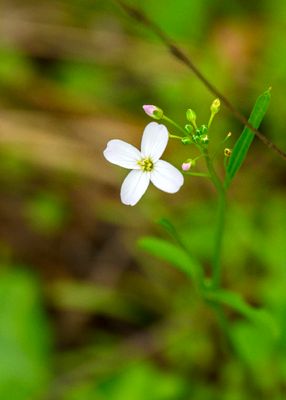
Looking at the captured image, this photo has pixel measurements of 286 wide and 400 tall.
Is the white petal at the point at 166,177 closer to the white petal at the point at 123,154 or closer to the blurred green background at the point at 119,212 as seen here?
the white petal at the point at 123,154

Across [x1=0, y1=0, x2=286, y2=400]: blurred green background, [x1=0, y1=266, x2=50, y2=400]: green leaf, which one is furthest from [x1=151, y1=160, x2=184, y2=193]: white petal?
[x1=0, y1=266, x2=50, y2=400]: green leaf

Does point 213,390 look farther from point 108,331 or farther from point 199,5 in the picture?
point 199,5

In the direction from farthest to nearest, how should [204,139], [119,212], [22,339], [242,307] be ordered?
[119,212]
[22,339]
[242,307]
[204,139]

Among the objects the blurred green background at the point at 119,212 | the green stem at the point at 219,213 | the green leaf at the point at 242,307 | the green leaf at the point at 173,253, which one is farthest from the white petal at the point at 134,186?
the blurred green background at the point at 119,212

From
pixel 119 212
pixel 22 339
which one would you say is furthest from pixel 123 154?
pixel 119 212

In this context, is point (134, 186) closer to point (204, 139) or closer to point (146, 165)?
point (146, 165)

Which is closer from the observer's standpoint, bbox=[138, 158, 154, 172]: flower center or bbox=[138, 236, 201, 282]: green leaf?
bbox=[138, 158, 154, 172]: flower center

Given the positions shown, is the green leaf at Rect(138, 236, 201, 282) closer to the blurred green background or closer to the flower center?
the flower center
